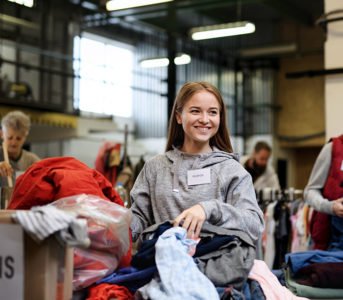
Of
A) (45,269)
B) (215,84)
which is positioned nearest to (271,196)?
(45,269)

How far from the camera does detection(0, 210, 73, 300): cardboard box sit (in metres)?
1.49

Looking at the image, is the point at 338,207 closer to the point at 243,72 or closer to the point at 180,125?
the point at 180,125

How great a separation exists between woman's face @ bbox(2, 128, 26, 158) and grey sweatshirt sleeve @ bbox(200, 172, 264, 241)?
280cm

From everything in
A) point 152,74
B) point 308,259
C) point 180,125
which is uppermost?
point 152,74

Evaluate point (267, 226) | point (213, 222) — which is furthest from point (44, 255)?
point (267, 226)

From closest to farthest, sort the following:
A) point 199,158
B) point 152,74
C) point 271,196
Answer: point 199,158
point 271,196
point 152,74

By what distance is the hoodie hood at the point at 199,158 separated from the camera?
1955 mm

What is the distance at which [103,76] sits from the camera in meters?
13.4

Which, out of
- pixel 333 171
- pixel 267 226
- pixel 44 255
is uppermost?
pixel 333 171

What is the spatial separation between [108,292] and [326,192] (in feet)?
6.38

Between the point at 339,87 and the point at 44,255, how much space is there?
3.86m

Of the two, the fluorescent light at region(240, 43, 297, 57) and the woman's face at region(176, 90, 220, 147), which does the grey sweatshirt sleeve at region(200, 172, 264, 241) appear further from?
the fluorescent light at region(240, 43, 297, 57)

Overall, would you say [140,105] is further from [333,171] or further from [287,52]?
[333,171]

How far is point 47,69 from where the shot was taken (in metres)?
10.8
